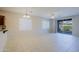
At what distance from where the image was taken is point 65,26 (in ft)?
5.81

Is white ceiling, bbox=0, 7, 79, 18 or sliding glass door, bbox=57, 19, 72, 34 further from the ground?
white ceiling, bbox=0, 7, 79, 18

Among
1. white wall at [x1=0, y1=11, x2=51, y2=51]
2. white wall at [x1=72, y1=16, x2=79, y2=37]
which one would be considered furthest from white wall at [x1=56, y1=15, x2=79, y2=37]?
white wall at [x1=0, y1=11, x2=51, y2=51]

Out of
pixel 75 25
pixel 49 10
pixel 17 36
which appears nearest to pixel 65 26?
pixel 75 25

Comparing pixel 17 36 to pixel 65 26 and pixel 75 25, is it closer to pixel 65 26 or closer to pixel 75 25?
pixel 65 26

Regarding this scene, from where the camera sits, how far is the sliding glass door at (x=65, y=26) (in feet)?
5.63

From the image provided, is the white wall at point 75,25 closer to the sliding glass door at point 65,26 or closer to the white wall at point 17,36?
Answer: the sliding glass door at point 65,26

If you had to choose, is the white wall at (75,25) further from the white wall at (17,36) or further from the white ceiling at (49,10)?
the white wall at (17,36)

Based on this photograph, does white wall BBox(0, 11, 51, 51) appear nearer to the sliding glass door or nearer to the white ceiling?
the white ceiling

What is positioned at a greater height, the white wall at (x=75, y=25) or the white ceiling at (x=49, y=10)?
the white ceiling at (x=49, y=10)

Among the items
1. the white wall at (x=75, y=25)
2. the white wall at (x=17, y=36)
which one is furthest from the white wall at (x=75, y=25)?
the white wall at (x=17, y=36)

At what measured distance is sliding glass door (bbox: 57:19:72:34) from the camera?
171 centimetres
